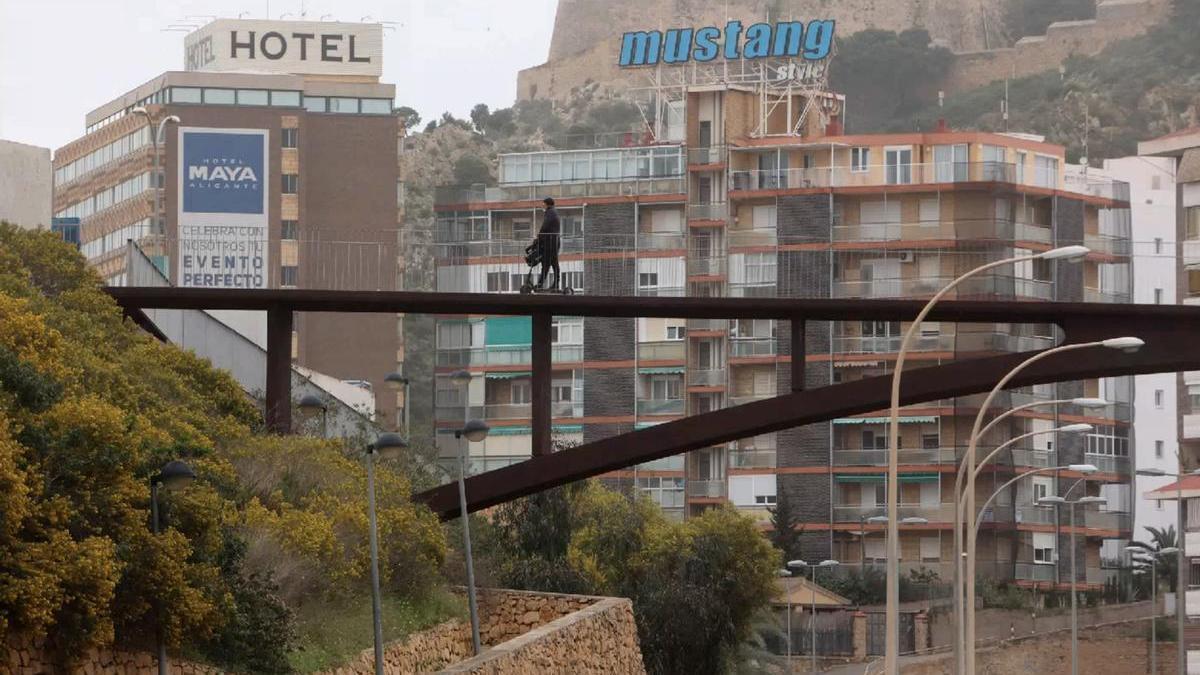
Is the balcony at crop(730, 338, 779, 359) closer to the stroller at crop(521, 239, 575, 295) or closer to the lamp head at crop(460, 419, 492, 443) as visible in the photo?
the stroller at crop(521, 239, 575, 295)

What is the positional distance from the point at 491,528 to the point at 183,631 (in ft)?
98.6

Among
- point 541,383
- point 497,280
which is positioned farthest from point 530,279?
point 497,280

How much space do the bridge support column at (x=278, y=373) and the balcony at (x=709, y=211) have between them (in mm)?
66110

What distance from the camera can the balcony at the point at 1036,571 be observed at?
337 ft

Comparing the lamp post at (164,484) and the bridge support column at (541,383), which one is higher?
the bridge support column at (541,383)

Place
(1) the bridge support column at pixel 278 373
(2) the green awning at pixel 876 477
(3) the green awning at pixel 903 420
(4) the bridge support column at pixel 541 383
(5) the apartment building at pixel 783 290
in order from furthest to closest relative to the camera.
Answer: (5) the apartment building at pixel 783 290
(2) the green awning at pixel 876 477
(3) the green awning at pixel 903 420
(1) the bridge support column at pixel 278 373
(4) the bridge support column at pixel 541 383

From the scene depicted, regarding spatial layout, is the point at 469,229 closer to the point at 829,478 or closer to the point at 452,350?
the point at 452,350

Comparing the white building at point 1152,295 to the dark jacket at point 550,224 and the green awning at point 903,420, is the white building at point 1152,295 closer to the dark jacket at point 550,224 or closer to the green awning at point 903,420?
the green awning at point 903,420

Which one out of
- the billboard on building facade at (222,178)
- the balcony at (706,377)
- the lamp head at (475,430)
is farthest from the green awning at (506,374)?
the lamp head at (475,430)

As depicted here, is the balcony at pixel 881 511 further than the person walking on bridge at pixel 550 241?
Yes

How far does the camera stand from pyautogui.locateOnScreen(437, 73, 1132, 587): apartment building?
105375mm

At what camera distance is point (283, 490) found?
3959 cm

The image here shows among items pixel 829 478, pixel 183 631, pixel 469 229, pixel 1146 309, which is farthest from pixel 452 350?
pixel 183 631

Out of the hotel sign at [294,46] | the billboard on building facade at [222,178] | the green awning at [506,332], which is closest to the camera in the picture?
the billboard on building facade at [222,178]
